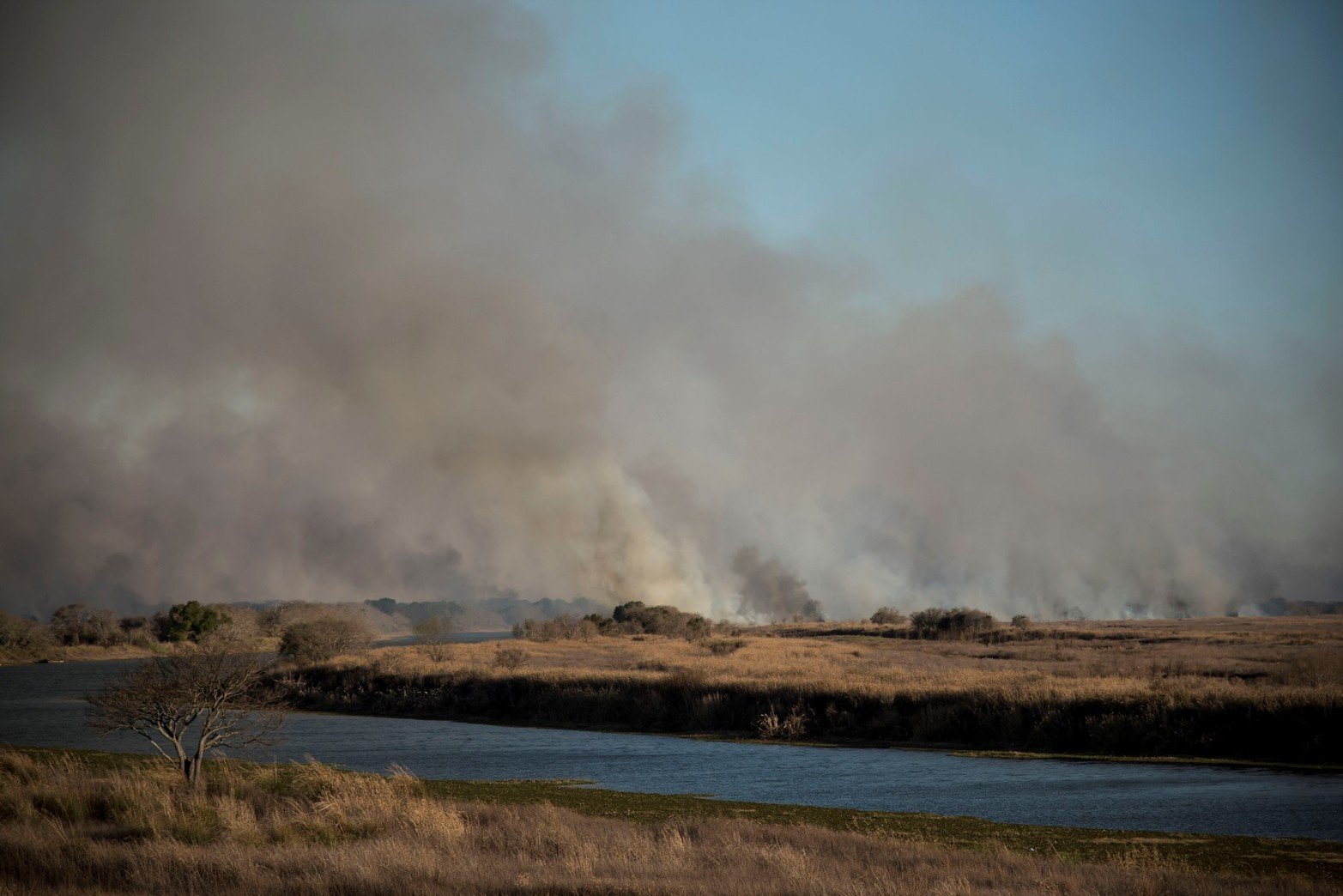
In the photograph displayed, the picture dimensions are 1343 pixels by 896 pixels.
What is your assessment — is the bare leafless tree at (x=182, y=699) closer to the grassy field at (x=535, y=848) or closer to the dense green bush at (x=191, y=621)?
the grassy field at (x=535, y=848)

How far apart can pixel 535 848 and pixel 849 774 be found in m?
22.3

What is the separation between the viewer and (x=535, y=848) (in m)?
23.6

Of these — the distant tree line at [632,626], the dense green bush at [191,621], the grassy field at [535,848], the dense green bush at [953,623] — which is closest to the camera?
the grassy field at [535,848]

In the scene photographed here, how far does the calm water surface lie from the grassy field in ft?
11.4

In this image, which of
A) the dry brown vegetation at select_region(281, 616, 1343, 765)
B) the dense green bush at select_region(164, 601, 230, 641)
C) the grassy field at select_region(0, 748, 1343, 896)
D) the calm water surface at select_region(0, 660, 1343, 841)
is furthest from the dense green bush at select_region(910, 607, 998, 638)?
the dense green bush at select_region(164, 601, 230, 641)

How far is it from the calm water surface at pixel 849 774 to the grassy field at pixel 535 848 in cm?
348

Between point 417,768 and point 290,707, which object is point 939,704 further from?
point 290,707

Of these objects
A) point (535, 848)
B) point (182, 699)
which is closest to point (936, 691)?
point (535, 848)

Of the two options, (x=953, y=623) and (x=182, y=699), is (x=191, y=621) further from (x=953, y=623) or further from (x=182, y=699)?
(x=182, y=699)

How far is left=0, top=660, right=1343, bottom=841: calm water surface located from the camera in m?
31.1

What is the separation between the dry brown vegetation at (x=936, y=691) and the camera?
4681cm

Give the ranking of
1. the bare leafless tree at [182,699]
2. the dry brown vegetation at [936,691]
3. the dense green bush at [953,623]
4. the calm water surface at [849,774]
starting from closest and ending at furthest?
the calm water surface at [849,774]
the bare leafless tree at [182,699]
the dry brown vegetation at [936,691]
the dense green bush at [953,623]

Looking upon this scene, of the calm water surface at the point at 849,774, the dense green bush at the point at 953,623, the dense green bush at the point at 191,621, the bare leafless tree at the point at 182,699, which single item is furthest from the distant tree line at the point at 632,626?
the bare leafless tree at the point at 182,699

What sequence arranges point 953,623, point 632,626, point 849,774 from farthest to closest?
point 632,626 → point 953,623 → point 849,774
